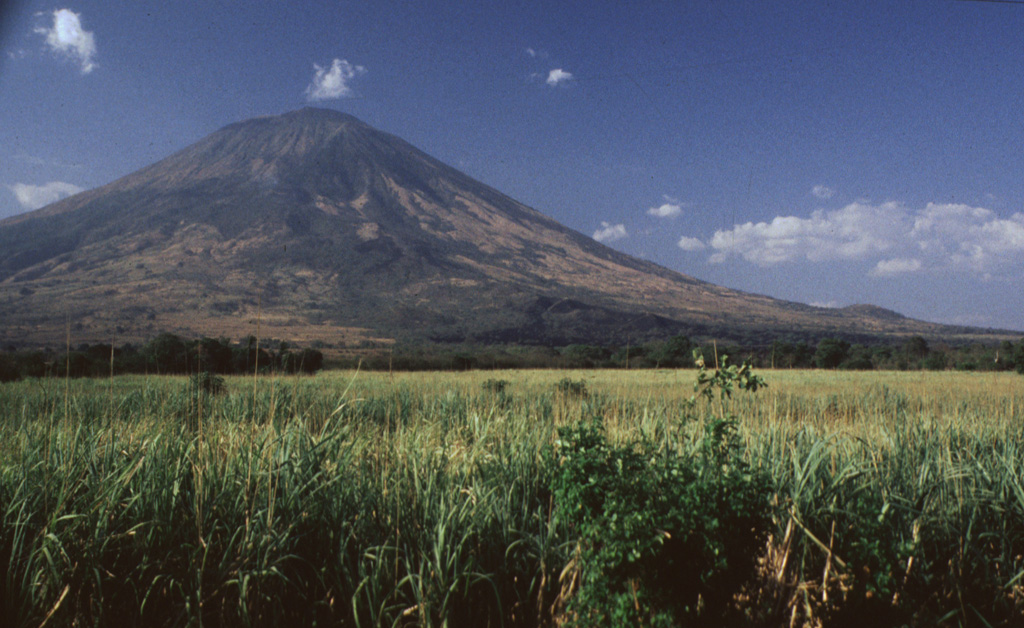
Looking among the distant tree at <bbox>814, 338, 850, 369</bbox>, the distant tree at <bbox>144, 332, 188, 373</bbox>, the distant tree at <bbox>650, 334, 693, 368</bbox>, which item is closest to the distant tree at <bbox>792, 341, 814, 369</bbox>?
the distant tree at <bbox>814, 338, 850, 369</bbox>

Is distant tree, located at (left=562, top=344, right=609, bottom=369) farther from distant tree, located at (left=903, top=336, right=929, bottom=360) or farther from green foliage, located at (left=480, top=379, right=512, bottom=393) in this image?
green foliage, located at (left=480, top=379, right=512, bottom=393)

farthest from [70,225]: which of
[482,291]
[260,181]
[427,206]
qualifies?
[482,291]

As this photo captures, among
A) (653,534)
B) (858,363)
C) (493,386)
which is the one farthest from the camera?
(858,363)

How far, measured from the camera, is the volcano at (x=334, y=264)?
92375 mm

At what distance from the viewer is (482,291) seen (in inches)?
4286

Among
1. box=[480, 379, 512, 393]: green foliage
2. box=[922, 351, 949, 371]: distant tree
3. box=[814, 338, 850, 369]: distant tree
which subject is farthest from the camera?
box=[814, 338, 850, 369]: distant tree

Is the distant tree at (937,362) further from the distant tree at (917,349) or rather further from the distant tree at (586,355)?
the distant tree at (586,355)

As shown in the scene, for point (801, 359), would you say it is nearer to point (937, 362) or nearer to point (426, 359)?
point (937, 362)

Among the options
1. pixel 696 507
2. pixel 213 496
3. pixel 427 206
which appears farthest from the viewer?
pixel 427 206

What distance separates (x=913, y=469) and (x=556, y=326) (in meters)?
96.5

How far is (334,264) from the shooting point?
4828 inches

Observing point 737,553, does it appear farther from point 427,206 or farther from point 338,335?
point 427,206

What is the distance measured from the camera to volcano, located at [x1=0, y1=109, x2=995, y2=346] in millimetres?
92375

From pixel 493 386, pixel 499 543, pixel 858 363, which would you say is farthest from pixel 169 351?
pixel 858 363
